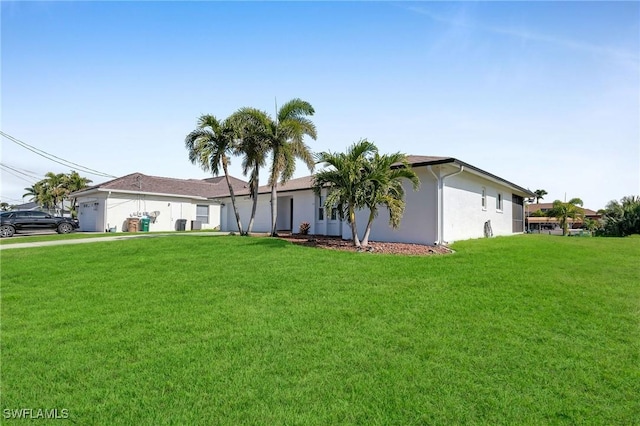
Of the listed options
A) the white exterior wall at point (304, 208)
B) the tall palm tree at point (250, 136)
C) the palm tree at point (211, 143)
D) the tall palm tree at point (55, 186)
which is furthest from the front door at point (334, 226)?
the tall palm tree at point (55, 186)

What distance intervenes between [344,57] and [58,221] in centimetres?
2357

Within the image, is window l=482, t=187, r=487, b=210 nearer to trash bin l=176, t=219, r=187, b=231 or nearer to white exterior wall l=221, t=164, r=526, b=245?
white exterior wall l=221, t=164, r=526, b=245

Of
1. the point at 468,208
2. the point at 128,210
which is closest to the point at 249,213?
the point at 128,210

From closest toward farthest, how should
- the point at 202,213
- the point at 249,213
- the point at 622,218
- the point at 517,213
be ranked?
the point at 622,218 → the point at 517,213 → the point at 249,213 → the point at 202,213

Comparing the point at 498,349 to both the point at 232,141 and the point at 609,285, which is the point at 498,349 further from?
the point at 232,141

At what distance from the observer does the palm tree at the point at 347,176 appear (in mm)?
11320

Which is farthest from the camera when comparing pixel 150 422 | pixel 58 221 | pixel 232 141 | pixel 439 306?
pixel 58 221

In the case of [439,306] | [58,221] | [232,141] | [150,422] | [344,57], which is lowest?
[150,422]

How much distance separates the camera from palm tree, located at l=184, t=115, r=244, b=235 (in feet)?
52.7

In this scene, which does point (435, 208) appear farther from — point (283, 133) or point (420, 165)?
point (283, 133)

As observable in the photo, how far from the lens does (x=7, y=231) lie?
21688mm

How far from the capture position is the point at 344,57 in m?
11.2

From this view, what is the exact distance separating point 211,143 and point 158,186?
51.3 ft

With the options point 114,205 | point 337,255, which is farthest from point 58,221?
point 337,255
